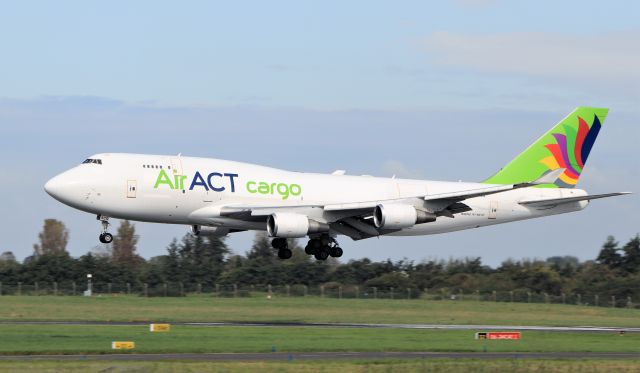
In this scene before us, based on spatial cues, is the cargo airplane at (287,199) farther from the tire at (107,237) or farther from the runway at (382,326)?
the runway at (382,326)

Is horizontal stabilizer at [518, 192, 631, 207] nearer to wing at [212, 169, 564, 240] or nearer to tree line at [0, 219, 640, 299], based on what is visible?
wing at [212, 169, 564, 240]

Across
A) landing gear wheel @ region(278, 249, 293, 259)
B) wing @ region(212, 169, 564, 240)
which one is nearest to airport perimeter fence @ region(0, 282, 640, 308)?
landing gear wheel @ region(278, 249, 293, 259)

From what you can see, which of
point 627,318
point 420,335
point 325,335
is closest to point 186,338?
point 325,335

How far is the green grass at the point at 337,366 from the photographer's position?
33.6m

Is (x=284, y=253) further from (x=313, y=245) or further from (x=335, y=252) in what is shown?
(x=335, y=252)

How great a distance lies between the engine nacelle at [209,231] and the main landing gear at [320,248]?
276cm

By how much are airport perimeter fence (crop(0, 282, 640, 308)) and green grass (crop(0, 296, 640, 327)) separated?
4.37m

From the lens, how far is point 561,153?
2596 inches

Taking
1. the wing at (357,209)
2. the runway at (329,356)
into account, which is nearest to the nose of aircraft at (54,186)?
the wing at (357,209)

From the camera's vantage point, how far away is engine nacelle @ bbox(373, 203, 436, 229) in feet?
183

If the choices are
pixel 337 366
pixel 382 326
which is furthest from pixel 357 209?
pixel 337 366

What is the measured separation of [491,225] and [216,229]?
51.1 ft

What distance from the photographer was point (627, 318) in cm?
6912

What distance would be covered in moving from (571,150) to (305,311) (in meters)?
18.1
